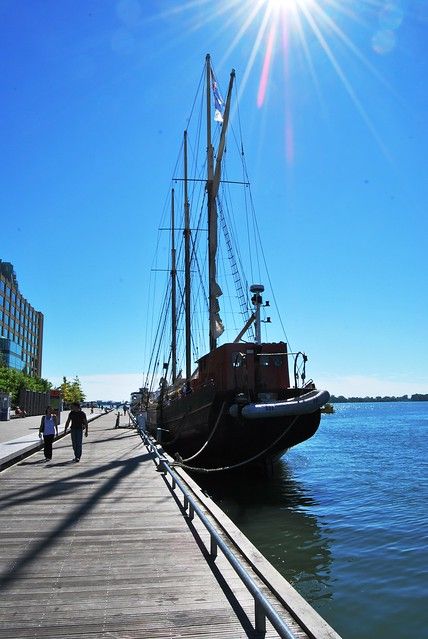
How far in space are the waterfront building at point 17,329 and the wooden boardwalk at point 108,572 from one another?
80979 millimetres

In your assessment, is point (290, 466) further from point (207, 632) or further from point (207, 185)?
point (207, 632)

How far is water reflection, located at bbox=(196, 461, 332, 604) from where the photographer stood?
29.5ft

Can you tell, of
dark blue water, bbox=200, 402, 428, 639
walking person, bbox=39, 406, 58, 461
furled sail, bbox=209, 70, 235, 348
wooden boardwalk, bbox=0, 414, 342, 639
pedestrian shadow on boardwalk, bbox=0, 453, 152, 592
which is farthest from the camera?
furled sail, bbox=209, 70, 235, 348

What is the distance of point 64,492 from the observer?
35.4 ft

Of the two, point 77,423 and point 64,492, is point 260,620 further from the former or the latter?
point 77,423

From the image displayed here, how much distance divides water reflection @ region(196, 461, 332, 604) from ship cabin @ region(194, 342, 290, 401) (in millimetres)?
3378

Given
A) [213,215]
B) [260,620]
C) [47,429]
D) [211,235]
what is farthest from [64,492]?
[213,215]

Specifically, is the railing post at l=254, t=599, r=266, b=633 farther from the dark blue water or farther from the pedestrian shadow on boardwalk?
the dark blue water

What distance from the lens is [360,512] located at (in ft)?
48.0

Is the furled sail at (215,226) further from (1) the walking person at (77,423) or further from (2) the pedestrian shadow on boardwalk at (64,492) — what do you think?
(1) the walking person at (77,423)

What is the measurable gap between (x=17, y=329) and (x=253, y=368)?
9848cm

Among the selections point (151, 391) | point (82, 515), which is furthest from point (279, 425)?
point (151, 391)

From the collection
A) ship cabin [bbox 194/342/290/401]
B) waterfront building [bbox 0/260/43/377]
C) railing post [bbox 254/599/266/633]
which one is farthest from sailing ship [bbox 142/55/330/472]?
waterfront building [bbox 0/260/43/377]

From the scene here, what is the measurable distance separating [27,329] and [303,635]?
12171 centimetres
